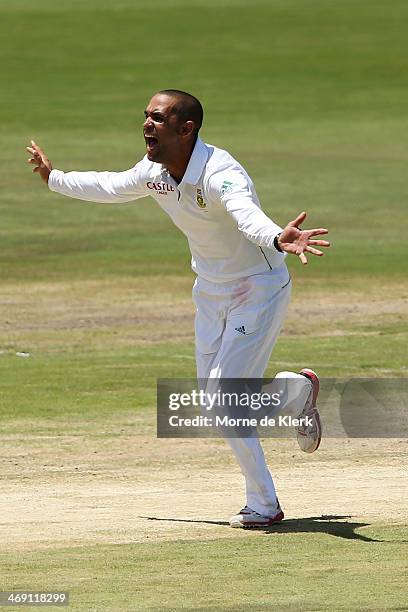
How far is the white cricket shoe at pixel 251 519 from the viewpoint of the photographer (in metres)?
9.83

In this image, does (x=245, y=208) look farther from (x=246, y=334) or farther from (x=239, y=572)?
(x=239, y=572)

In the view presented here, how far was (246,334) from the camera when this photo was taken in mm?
9773

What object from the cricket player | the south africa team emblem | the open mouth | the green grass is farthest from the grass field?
the open mouth

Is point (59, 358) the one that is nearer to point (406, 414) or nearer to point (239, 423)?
point (406, 414)

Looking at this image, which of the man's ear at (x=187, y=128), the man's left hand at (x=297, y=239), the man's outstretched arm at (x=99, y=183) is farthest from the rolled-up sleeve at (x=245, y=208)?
the man's outstretched arm at (x=99, y=183)

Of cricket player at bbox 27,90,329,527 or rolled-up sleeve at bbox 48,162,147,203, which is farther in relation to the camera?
rolled-up sleeve at bbox 48,162,147,203

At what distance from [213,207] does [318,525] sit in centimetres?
194

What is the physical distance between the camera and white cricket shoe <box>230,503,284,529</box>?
9828 millimetres

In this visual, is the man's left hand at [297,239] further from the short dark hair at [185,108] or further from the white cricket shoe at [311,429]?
the white cricket shoe at [311,429]

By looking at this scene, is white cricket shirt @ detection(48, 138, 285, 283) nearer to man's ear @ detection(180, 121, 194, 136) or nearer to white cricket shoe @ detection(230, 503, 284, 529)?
man's ear @ detection(180, 121, 194, 136)

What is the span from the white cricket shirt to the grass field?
1526 millimetres

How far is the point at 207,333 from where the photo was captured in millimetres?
9961

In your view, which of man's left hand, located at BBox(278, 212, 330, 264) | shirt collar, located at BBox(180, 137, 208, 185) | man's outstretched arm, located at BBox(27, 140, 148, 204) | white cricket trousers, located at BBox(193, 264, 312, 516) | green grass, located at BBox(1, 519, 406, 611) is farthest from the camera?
man's outstretched arm, located at BBox(27, 140, 148, 204)

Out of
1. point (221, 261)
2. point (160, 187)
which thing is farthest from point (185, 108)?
point (221, 261)
